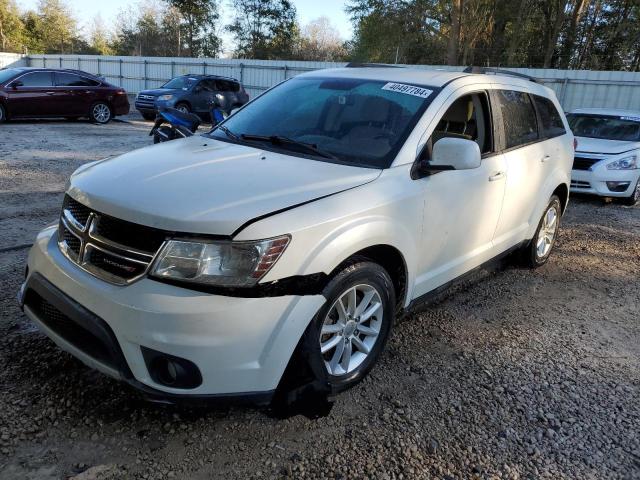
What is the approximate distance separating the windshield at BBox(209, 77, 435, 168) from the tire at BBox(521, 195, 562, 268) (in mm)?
2280

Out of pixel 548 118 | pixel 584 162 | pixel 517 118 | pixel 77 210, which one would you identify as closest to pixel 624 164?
pixel 584 162

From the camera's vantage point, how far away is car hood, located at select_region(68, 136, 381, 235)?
95.7 inches

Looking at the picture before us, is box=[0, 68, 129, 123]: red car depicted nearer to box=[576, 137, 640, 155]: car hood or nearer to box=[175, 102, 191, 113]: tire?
box=[175, 102, 191, 113]: tire

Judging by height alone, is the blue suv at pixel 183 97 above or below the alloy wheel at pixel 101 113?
above

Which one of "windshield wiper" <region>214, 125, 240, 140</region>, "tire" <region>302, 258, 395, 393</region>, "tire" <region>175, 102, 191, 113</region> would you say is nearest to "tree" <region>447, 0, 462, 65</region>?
"tire" <region>175, 102, 191, 113</region>

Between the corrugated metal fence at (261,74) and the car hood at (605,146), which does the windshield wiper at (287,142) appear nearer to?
the corrugated metal fence at (261,74)

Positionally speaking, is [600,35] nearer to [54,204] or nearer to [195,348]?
[54,204]

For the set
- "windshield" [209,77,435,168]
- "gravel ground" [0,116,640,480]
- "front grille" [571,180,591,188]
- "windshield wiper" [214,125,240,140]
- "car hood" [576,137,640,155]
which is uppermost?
"windshield" [209,77,435,168]

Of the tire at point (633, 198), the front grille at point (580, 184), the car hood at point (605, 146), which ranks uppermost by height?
the car hood at point (605, 146)

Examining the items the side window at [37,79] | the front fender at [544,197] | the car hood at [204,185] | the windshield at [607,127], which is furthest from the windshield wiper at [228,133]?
the side window at [37,79]

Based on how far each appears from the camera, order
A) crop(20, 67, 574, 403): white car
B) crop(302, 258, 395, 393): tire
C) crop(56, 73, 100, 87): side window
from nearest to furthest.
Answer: crop(20, 67, 574, 403): white car
crop(302, 258, 395, 393): tire
crop(56, 73, 100, 87): side window

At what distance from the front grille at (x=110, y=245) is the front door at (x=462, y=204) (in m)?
1.66

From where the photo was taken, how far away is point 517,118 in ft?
14.7

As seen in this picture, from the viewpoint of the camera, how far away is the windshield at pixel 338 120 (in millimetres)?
3330
